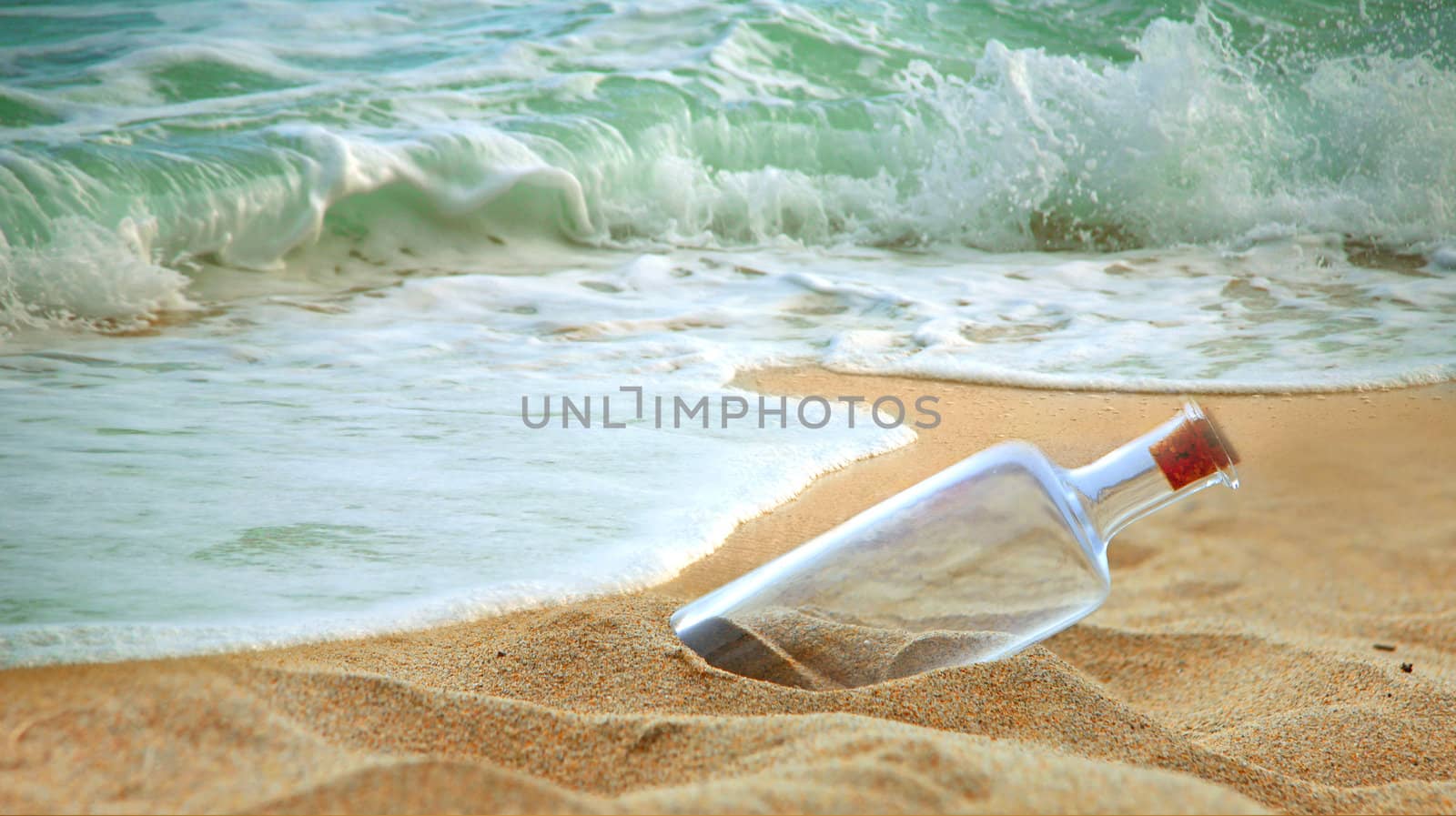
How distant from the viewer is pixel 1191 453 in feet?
3.95

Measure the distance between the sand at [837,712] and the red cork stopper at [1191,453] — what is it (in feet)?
0.88

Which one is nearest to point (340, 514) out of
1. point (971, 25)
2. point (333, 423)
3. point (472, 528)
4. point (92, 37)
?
point (472, 528)

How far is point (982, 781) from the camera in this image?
883 millimetres

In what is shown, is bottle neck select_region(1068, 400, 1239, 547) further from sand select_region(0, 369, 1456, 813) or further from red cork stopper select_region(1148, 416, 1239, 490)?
sand select_region(0, 369, 1456, 813)

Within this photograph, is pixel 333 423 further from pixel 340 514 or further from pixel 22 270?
pixel 22 270

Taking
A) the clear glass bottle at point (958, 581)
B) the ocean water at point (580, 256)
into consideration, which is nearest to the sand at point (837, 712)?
the clear glass bottle at point (958, 581)

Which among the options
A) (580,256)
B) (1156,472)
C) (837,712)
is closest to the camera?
(837,712)

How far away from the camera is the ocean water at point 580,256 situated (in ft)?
6.18

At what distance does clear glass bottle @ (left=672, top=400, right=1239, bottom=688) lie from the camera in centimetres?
127

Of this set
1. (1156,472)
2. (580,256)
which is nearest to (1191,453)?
(1156,472)

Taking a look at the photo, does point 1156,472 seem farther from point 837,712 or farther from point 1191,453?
point 837,712

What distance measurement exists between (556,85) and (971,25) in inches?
131

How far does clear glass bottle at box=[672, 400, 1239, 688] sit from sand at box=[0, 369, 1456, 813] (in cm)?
6

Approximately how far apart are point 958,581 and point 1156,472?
0.83ft
